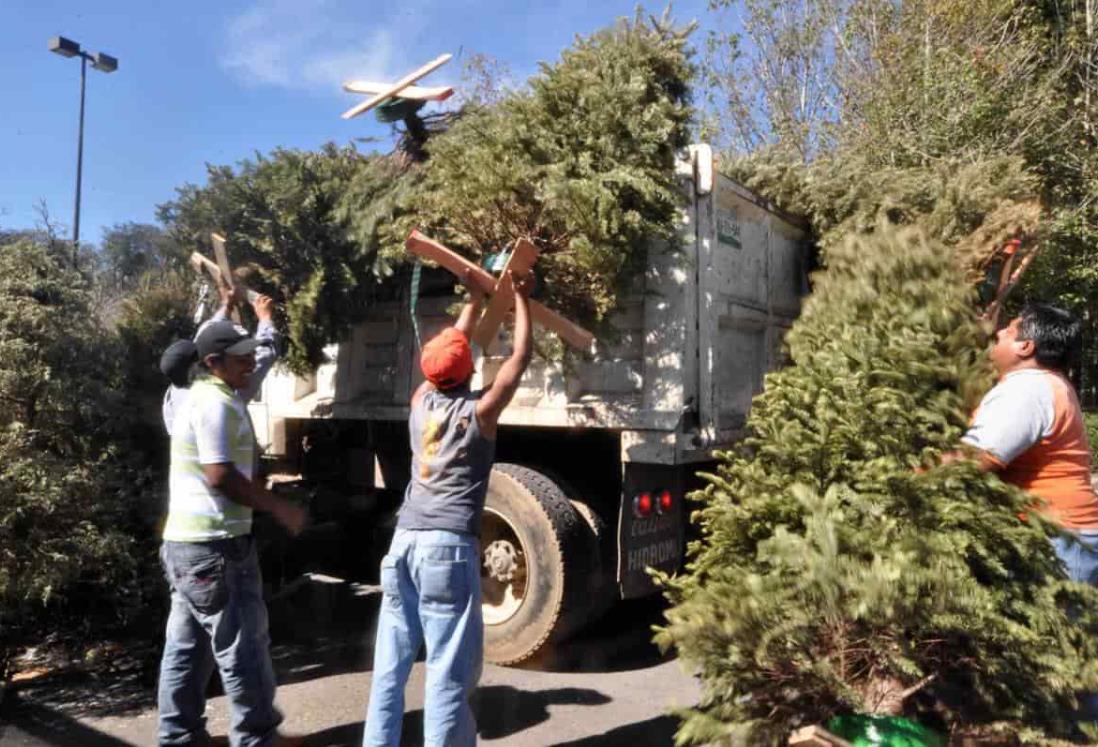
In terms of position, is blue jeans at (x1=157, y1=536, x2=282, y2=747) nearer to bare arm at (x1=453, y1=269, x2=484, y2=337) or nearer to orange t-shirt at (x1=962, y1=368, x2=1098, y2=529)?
bare arm at (x1=453, y1=269, x2=484, y2=337)

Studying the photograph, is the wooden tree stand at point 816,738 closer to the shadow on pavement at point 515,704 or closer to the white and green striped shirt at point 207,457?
the shadow on pavement at point 515,704

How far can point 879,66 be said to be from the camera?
577 inches

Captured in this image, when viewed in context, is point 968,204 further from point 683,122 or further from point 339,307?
point 339,307

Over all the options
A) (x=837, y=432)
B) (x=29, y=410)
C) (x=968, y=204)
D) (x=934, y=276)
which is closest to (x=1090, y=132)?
(x=968, y=204)

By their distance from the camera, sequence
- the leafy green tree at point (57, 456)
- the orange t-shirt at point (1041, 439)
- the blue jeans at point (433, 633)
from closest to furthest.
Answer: the orange t-shirt at point (1041, 439) < the blue jeans at point (433, 633) < the leafy green tree at point (57, 456)

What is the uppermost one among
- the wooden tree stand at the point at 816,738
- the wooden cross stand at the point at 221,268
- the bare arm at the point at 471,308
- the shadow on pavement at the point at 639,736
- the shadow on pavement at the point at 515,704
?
the wooden cross stand at the point at 221,268

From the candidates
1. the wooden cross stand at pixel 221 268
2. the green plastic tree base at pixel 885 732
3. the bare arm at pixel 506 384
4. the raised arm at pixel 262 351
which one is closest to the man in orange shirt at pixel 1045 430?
the green plastic tree base at pixel 885 732

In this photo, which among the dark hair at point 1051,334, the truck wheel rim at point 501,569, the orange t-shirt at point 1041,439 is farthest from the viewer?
the truck wheel rim at point 501,569

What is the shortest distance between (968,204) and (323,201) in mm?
3932

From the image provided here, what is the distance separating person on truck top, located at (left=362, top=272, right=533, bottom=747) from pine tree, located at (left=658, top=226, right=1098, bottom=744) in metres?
0.76

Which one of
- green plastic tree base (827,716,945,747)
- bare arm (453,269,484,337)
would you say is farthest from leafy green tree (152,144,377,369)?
green plastic tree base (827,716,945,747)

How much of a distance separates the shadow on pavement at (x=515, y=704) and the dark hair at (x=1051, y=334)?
8.75ft

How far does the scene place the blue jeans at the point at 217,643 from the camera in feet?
10.9

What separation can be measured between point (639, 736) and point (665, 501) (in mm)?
1248
